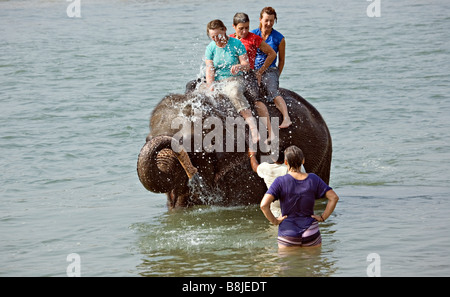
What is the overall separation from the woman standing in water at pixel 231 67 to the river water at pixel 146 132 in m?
1.23

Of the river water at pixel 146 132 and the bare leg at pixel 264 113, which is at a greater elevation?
the bare leg at pixel 264 113

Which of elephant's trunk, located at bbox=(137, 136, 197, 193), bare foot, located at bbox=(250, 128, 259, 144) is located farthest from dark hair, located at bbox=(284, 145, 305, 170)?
bare foot, located at bbox=(250, 128, 259, 144)

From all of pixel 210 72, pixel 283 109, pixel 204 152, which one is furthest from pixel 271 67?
pixel 204 152

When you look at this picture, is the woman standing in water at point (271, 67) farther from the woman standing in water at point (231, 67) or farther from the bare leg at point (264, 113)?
the woman standing in water at point (231, 67)

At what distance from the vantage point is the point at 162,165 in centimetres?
917

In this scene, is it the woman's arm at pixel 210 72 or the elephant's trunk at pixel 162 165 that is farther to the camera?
the woman's arm at pixel 210 72

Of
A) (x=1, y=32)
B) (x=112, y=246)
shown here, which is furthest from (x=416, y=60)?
(x=112, y=246)

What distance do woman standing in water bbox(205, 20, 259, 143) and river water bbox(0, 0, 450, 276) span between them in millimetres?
1227

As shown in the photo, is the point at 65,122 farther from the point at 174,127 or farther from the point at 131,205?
the point at 174,127

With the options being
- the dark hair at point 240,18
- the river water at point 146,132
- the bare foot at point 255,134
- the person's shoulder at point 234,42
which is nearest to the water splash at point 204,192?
the river water at point 146,132

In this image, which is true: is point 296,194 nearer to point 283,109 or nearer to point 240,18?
point 283,109

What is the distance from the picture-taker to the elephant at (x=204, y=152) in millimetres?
9227

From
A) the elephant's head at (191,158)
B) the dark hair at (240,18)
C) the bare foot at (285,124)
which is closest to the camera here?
the elephant's head at (191,158)

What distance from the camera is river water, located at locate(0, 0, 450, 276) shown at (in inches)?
347
